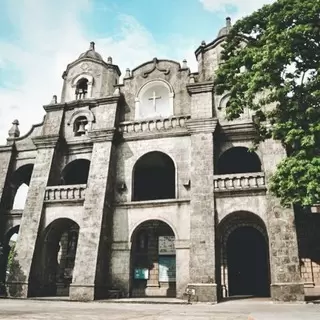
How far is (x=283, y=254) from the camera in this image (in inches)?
512

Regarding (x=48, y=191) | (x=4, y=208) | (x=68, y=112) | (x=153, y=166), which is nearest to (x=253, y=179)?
(x=153, y=166)

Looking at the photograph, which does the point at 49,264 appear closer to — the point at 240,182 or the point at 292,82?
the point at 240,182

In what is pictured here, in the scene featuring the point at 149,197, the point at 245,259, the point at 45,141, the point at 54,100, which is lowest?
the point at 245,259

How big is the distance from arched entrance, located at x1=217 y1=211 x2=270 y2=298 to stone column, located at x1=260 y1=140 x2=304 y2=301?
3.07m

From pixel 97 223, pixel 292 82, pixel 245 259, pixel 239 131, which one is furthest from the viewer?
pixel 245 259

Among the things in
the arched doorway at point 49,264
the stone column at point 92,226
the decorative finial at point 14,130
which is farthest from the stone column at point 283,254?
the decorative finial at point 14,130

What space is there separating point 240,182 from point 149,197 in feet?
22.0

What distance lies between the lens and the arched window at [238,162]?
1852 cm

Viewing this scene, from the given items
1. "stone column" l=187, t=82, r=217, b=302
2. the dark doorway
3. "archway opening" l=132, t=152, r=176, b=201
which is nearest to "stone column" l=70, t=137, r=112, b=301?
"archway opening" l=132, t=152, r=176, b=201

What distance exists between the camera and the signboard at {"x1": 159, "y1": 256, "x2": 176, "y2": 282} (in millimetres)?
17625

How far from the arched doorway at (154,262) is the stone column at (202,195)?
3.73 metres

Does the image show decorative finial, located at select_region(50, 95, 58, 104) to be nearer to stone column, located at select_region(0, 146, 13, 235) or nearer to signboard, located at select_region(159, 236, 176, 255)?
stone column, located at select_region(0, 146, 13, 235)

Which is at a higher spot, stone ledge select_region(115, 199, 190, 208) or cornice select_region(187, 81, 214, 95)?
cornice select_region(187, 81, 214, 95)

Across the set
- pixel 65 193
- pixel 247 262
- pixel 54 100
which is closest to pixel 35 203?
pixel 65 193
